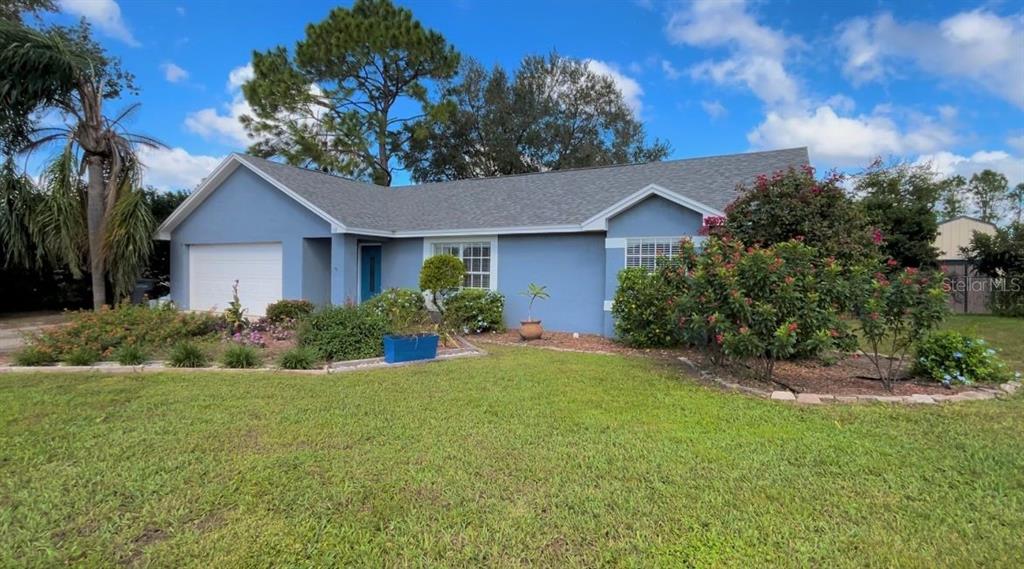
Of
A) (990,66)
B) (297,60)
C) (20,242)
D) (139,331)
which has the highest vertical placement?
(297,60)

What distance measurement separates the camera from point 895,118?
1745 cm

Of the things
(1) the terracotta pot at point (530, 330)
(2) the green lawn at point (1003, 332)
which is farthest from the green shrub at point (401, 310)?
(2) the green lawn at point (1003, 332)

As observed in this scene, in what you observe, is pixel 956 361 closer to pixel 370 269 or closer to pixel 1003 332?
pixel 1003 332

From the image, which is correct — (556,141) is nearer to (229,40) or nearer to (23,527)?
(229,40)


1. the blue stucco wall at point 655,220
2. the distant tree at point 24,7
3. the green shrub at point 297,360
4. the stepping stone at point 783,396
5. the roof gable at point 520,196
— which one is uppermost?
the distant tree at point 24,7

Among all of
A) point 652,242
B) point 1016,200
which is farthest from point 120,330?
point 1016,200

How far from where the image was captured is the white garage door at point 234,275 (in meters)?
14.6

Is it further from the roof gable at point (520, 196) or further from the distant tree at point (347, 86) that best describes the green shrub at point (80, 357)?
the distant tree at point (347, 86)

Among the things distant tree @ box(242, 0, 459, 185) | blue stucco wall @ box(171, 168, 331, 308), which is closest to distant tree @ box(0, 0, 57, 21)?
distant tree @ box(242, 0, 459, 185)

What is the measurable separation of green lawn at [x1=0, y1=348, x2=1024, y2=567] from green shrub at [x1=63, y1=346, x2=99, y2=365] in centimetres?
175

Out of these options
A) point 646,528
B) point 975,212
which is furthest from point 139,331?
point 975,212

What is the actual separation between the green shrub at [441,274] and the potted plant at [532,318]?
1766 mm

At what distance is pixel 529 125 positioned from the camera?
2942 centimetres

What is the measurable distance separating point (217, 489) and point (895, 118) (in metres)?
21.7
